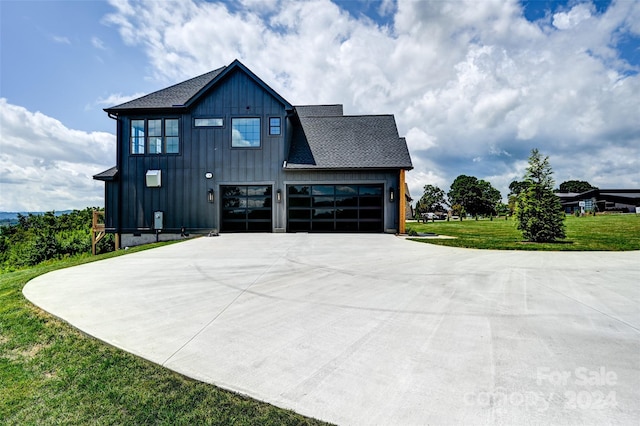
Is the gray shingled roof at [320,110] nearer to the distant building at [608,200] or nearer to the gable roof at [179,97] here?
the gable roof at [179,97]

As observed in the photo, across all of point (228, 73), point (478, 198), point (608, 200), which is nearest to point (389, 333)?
point (228, 73)

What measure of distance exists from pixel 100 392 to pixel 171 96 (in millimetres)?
16623

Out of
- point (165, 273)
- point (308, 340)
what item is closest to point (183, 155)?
point (165, 273)

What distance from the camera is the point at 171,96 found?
15.8 metres

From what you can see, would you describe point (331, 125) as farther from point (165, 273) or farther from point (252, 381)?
point (252, 381)

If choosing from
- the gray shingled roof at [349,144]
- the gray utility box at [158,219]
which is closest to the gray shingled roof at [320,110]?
the gray shingled roof at [349,144]

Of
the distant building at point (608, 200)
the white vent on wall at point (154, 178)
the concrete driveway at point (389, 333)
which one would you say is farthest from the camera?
the distant building at point (608, 200)

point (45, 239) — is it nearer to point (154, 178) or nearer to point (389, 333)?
point (154, 178)

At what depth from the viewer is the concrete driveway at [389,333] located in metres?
2.13

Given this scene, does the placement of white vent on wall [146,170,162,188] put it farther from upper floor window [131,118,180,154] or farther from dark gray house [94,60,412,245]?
upper floor window [131,118,180,154]

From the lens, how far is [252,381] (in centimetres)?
238

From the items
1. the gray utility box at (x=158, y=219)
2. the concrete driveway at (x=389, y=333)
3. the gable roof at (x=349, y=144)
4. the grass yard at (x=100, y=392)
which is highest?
the gable roof at (x=349, y=144)

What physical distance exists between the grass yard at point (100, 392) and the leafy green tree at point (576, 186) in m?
87.3

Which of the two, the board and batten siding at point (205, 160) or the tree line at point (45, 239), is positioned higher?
the board and batten siding at point (205, 160)
